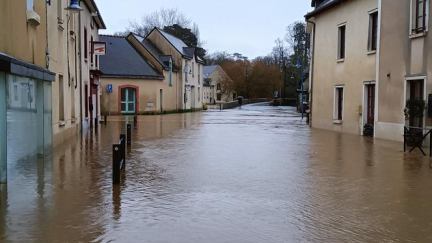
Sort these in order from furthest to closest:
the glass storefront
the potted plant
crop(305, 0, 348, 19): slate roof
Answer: crop(305, 0, 348, 19): slate roof < the potted plant < the glass storefront

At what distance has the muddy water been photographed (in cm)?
532

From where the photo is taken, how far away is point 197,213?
6164mm

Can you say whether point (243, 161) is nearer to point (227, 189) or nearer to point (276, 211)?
point (227, 189)

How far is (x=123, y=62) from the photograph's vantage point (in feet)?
127

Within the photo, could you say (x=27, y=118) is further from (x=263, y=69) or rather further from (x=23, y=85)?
(x=263, y=69)

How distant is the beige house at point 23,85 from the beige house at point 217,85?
217ft

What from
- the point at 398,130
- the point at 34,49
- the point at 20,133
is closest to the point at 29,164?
the point at 20,133

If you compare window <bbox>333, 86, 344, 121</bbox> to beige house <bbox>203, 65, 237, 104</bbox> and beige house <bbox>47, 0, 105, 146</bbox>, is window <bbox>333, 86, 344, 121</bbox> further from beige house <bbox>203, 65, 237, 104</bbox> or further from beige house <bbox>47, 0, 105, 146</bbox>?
beige house <bbox>203, 65, 237, 104</bbox>

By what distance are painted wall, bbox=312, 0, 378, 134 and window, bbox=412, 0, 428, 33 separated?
316 centimetres

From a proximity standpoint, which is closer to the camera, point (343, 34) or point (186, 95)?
point (343, 34)

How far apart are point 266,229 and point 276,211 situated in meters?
0.91

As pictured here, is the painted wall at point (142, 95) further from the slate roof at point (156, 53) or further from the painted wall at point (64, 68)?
the painted wall at point (64, 68)

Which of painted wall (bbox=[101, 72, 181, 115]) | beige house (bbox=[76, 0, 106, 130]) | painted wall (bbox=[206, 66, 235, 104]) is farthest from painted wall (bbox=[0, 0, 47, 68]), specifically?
painted wall (bbox=[206, 66, 235, 104])

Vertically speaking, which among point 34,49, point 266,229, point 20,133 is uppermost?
point 34,49
